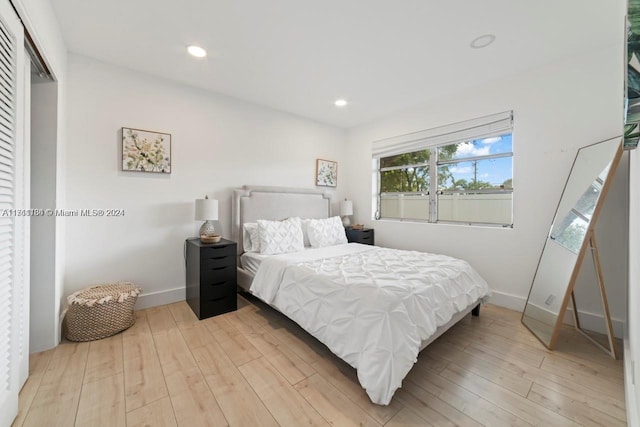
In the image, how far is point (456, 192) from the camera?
3383 mm

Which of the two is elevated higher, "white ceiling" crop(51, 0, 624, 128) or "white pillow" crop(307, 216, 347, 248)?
"white ceiling" crop(51, 0, 624, 128)

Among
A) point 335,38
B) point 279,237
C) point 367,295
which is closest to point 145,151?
point 279,237

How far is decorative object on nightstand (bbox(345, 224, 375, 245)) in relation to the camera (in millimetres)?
4027

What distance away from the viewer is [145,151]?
276 cm

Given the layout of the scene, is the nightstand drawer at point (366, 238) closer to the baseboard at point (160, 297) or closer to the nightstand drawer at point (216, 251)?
the nightstand drawer at point (216, 251)

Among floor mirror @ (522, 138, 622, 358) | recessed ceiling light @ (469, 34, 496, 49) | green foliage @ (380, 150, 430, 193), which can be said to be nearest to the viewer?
floor mirror @ (522, 138, 622, 358)

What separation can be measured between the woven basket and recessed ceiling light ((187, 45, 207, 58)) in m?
2.34

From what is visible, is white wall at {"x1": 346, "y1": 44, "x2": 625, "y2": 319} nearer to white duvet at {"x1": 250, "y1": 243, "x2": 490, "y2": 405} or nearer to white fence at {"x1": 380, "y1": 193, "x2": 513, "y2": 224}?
white fence at {"x1": 380, "y1": 193, "x2": 513, "y2": 224}

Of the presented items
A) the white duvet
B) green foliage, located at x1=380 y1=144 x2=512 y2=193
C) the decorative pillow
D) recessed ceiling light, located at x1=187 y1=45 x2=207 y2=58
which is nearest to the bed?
the white duvet

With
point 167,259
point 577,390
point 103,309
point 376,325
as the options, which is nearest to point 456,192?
point 577,390

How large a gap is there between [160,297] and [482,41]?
415 cm

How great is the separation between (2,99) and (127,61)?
1675 millimetres

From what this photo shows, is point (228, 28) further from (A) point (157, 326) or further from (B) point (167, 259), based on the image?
(A) point (157, 326)

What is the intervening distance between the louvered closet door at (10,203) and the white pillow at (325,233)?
2.67m
